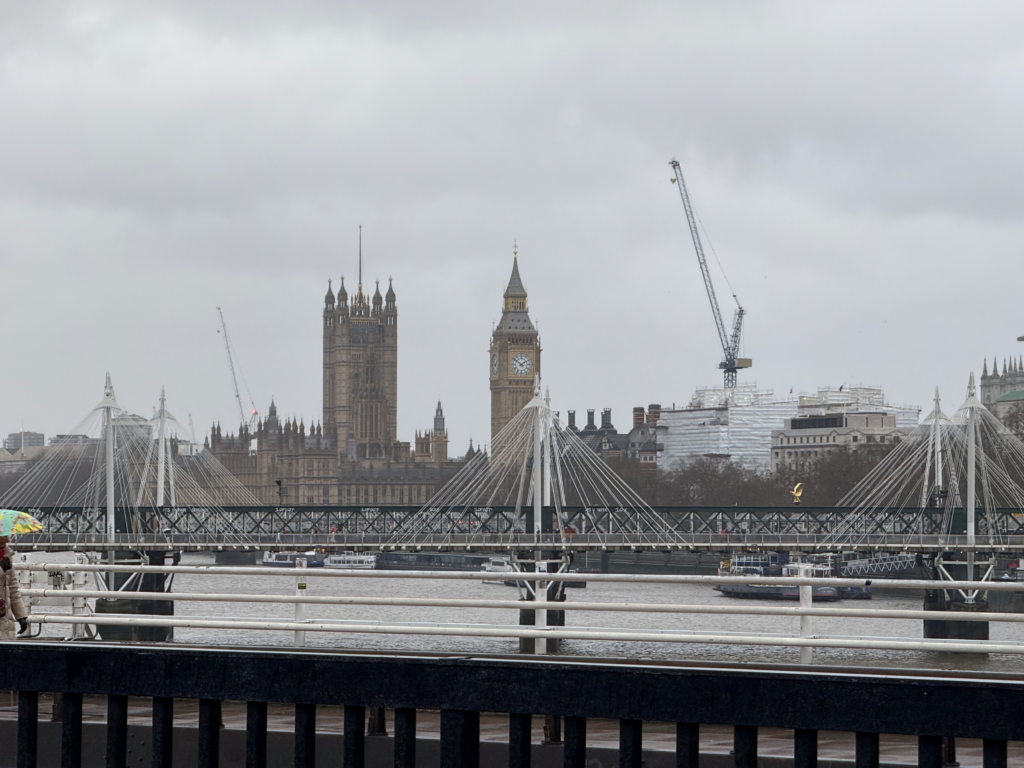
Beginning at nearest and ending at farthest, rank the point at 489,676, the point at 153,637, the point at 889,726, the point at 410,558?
the point at 889,726 < the point at 489,676 < the point at 153,637 < the point at 410,558

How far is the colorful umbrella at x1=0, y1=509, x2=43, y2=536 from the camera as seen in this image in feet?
39.6

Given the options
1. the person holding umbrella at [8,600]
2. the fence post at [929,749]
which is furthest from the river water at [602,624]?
the fence post at [929,749]

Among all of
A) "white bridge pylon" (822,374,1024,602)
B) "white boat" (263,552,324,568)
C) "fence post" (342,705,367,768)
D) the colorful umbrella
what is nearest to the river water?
"white bridge pylon" (822,374,1024,602)

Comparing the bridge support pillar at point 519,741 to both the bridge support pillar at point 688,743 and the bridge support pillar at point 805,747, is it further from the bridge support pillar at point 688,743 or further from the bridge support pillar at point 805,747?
the bridge support pillar at point 805,747

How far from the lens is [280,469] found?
19988cm

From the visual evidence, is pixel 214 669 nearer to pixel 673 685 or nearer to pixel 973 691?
pixel 673 685

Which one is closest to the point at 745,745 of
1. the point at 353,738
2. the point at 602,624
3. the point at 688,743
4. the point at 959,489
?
the point at 688,743

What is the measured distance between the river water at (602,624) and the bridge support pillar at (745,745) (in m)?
19.6

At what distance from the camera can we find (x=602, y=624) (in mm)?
57688

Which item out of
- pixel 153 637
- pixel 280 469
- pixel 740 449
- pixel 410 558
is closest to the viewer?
pixel 153 637

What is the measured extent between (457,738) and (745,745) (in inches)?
40.3

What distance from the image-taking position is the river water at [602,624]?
35.2 meters

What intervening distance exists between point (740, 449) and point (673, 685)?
18120 cm

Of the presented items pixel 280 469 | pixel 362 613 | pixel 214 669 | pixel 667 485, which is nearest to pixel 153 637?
pixel 362 613
